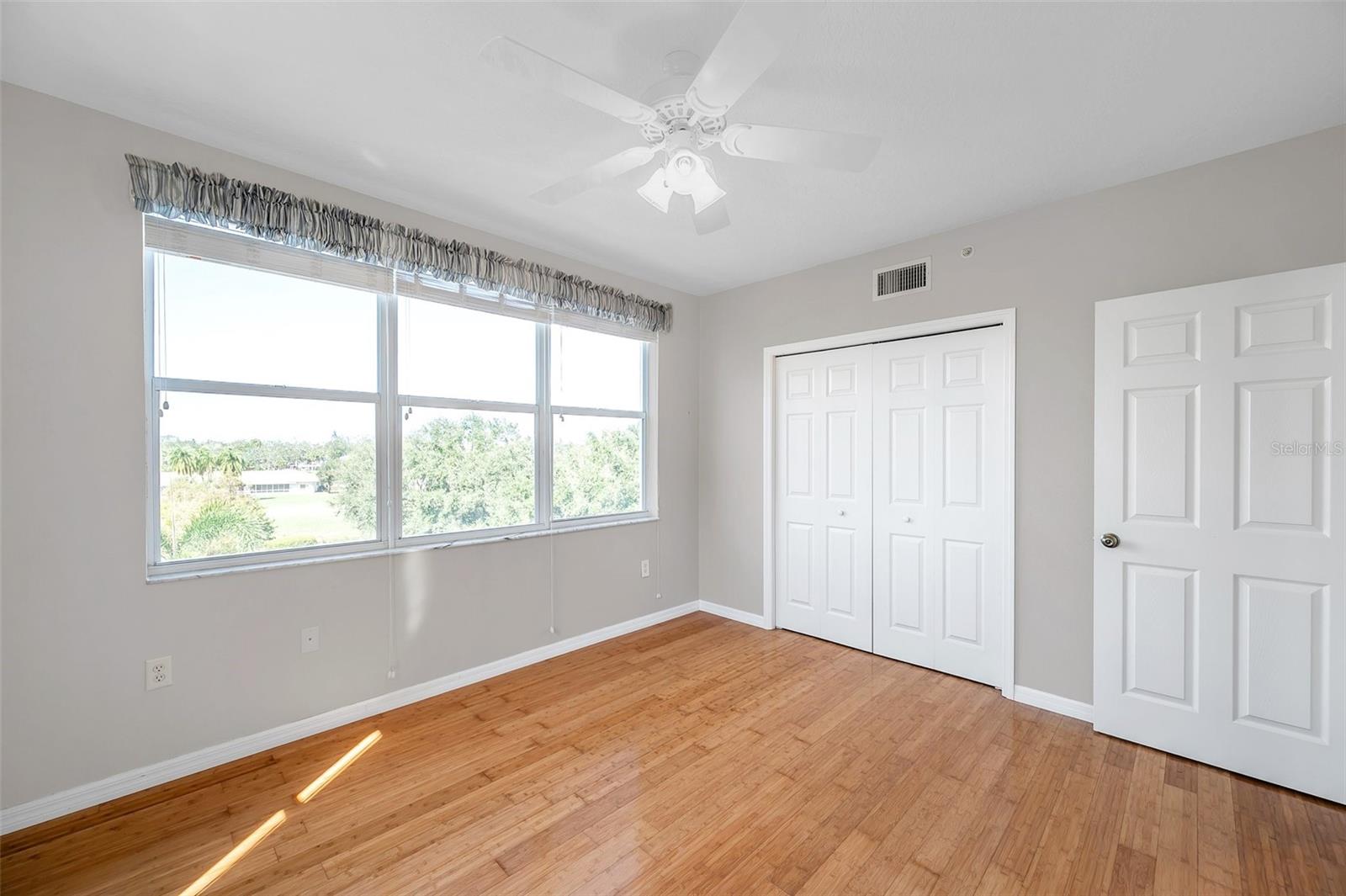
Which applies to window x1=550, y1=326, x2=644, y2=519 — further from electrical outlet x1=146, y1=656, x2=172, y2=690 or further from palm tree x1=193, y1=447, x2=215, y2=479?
electrical outlet x1=146, y1=656, x2=172, y2=690

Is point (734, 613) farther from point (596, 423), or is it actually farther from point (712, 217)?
point (712, 217)

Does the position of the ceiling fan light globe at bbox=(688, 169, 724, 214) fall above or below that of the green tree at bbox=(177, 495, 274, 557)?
above

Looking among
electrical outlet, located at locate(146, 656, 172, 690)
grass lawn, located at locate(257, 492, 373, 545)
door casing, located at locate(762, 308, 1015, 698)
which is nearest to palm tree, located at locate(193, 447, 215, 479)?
grass lawn, located at locate(257, 492, 373, 545)

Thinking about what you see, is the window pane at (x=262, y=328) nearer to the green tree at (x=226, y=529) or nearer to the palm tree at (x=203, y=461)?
the palm tree at (x=203, y=461)

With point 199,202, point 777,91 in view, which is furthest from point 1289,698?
point 199,202

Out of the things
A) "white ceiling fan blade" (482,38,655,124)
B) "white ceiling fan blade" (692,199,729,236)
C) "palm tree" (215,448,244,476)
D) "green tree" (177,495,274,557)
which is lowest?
"green tree" (177,495,274,557)

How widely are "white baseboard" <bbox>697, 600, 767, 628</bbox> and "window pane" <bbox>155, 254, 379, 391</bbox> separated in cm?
302

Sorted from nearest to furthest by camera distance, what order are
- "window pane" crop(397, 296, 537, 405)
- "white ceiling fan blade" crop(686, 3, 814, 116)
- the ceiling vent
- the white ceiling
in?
"white ceiling fan blade" crop(686, 3, 814, 116)
the white ceiling
"window pane" crop(397, 296, 537, 405)
the ceiling vent

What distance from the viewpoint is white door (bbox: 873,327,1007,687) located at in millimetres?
3133

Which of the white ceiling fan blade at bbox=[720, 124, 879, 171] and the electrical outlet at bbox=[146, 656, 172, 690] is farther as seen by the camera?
the electrical outlet at bbox=[146, 656, 172, 690]

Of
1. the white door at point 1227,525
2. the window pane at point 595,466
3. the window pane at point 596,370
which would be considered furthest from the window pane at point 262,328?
the white door at point 1227,525

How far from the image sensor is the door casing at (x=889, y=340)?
3.02m

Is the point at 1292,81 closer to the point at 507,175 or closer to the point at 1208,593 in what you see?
the point at 1208,593

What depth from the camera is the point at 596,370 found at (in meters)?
3.96
